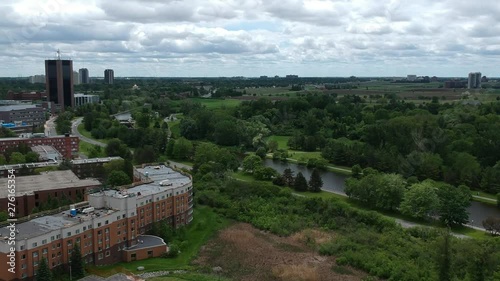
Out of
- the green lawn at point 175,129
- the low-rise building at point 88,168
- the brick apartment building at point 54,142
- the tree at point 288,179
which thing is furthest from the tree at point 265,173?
A: the green lawn at point 175,129

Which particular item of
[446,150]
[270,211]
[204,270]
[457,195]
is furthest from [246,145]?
[204,270]

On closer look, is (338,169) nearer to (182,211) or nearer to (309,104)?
(182,211)

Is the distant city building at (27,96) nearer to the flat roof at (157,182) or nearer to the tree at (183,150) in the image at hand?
the tree at (183,150)

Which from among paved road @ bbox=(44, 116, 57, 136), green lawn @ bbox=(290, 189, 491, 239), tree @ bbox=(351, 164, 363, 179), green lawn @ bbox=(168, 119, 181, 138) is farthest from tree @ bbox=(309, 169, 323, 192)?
paved road @ bbox=(44, 116, 57, 136)

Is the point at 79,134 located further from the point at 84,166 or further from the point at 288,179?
the point at 288,179

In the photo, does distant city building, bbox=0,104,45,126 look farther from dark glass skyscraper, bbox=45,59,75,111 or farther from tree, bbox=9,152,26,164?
tree, bbox=9,152,26,164

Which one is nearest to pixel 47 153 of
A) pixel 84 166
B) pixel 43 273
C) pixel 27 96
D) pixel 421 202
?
pixel 84 166
